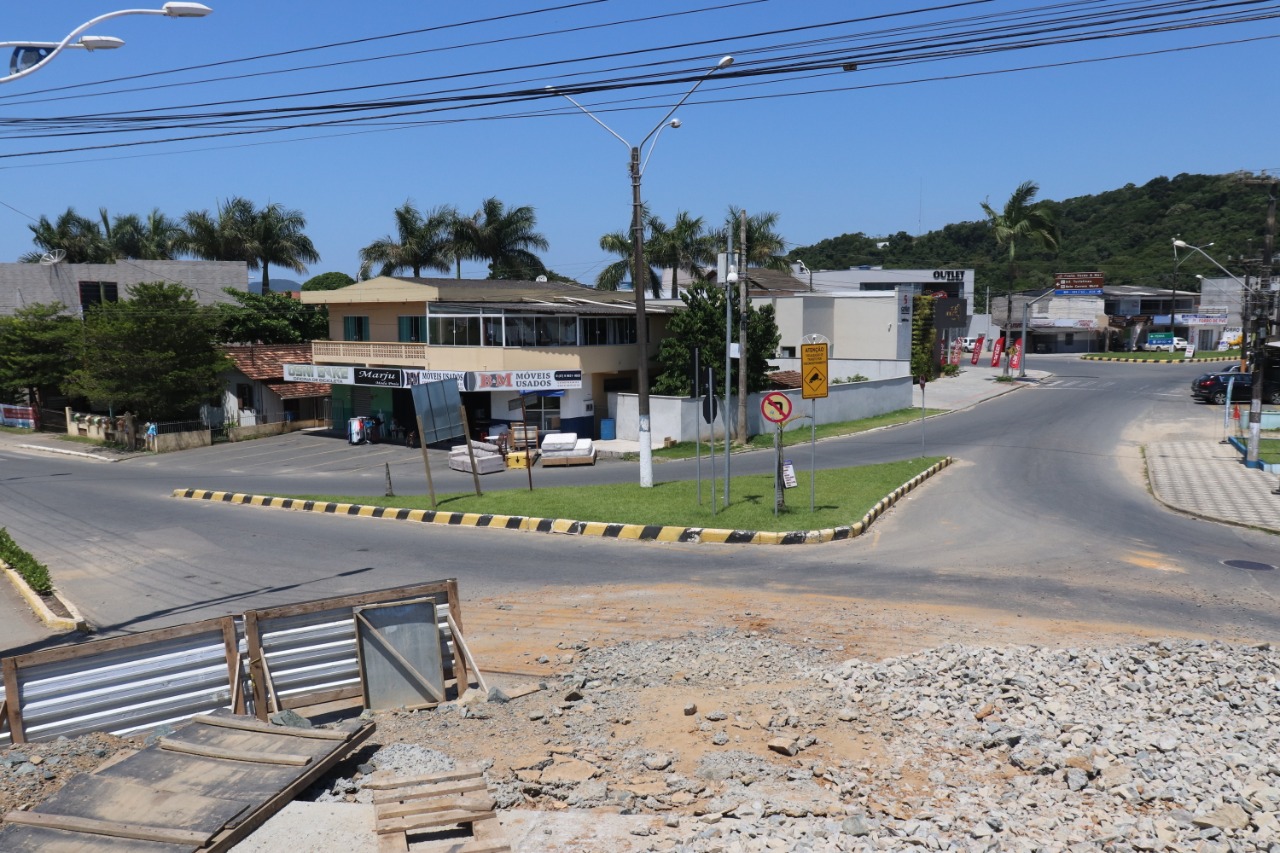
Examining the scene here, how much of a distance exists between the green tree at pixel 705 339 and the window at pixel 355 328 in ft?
40.6

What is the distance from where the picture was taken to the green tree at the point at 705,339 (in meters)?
33.4

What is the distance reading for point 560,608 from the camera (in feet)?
41.6

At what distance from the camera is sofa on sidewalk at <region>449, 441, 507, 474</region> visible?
2873 cm

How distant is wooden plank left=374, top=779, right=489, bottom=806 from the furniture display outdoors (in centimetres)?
2263

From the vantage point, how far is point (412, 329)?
36688 mm

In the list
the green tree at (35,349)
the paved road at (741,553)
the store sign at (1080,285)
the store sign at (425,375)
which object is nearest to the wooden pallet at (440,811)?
the paved road at (741,553)

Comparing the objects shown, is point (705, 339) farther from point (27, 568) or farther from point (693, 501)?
point (27, 568)

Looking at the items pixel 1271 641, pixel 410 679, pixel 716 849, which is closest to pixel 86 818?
pixel 410 679

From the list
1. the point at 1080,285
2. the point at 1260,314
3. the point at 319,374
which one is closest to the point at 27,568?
the point at 319,374

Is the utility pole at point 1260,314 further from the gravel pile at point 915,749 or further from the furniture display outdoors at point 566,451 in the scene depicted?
the gravel pile at point 915,749

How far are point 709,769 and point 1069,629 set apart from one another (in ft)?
20.0

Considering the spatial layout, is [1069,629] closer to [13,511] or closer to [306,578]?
[306,578]

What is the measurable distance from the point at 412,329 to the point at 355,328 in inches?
157

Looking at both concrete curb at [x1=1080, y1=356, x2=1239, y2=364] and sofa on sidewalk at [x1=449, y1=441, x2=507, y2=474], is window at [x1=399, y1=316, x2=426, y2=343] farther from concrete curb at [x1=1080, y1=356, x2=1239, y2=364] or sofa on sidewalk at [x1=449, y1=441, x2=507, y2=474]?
concrete curb at [x1=1080, y1=356, x2=1239, y2=364]
